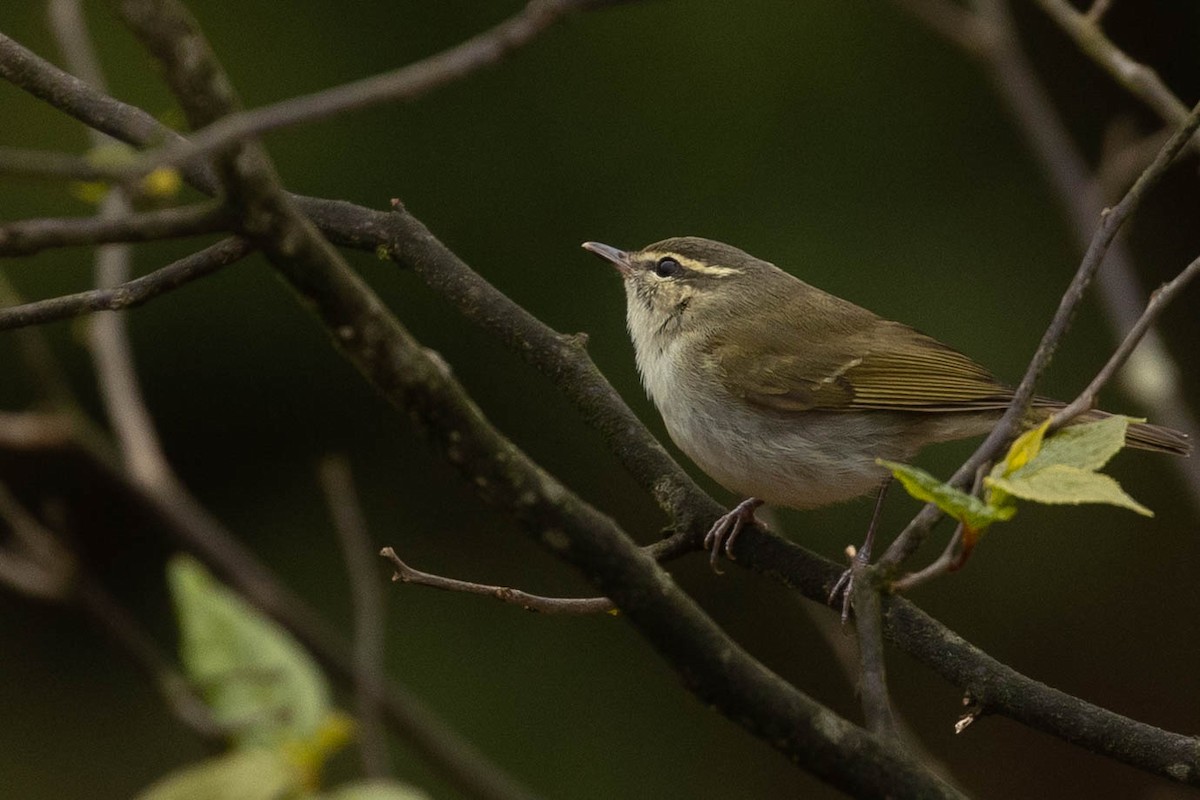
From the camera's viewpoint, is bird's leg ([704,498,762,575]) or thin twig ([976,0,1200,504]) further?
thin twig ([976,0,1200,504])

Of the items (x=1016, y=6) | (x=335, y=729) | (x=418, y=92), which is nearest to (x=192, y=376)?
(x=1016, y=6)

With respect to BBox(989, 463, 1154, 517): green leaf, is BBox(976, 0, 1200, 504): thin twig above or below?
above

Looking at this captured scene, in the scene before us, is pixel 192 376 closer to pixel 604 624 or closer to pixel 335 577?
pixel 335 577

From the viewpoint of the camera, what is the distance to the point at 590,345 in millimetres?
5590

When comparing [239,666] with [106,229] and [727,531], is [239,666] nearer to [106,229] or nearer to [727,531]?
[106,229]

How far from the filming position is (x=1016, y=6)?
21.1 ft

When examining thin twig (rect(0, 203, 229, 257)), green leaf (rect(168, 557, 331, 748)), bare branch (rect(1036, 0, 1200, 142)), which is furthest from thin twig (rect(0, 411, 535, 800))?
bare branch (rect(1036, 0, 1200, 142))

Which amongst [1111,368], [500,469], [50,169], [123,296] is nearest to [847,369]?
[1111,368]

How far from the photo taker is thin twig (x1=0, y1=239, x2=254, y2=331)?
195 centimetres

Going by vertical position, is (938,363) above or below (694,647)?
above

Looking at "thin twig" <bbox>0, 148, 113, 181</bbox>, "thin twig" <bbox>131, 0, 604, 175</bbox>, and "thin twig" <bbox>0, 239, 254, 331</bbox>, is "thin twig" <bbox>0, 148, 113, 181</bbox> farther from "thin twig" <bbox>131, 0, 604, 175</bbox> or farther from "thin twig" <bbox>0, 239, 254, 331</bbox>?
"thin twig" <bbox>0, 239, 254, 331</bbox>

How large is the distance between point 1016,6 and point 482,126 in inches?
101

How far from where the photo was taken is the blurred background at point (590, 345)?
573 cm

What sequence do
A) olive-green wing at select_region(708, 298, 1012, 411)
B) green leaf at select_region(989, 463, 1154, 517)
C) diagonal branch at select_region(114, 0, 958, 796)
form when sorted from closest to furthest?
diagonal branch at select_region(114, 0, 958, 796), green leaf at select_region(989, 463, 1154, 517), olive-green wing at select_region(708, 298, 1012, 411)
